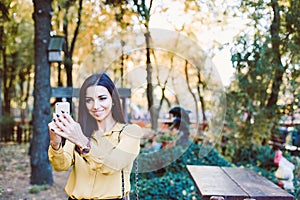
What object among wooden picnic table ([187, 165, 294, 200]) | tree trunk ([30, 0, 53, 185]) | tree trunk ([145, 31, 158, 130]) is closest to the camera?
wooden picnic table ([187, 165, 294, 200])

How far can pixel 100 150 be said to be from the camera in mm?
1803

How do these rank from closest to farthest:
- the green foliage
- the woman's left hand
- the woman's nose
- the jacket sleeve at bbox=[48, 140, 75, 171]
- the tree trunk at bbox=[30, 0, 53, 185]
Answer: the woman's left hand → the jacket sleeve at bbox=[48, 140, 75, 171] → the woman's nose → the green foliage → the tree trunk at bbox=[30, 0, 53, 185]

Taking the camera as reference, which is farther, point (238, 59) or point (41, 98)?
point (41, 98)

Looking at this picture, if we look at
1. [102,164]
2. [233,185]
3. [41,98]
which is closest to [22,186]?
[41,98]

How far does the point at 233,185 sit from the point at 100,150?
1551 mm

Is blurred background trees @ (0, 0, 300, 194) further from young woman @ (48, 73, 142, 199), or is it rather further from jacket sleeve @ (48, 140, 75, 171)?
jacket sleeve @ (48, 140, 75, 171)

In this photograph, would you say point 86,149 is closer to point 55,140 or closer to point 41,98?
point 55,140

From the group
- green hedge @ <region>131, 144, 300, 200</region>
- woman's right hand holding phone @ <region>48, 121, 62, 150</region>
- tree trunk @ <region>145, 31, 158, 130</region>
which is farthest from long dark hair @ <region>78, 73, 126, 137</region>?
green hedge @ <region>131, 144, 300, 200</region>

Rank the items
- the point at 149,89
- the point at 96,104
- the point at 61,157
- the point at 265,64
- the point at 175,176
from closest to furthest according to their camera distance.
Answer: the point at 61,157
the point at 96,104
the point at 175,176
the point at 265,64
the point at 149,89

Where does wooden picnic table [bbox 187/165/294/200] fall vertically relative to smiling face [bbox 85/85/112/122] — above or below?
below

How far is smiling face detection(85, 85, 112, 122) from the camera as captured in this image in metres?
1.94

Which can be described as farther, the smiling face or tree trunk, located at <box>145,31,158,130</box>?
tree trunk, located at <box>145,31,158,130</box>

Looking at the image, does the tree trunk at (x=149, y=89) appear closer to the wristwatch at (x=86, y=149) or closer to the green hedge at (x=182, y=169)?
the green hedge at (x=182, y=169)

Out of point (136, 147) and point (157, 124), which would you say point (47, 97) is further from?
point (136, 147)
